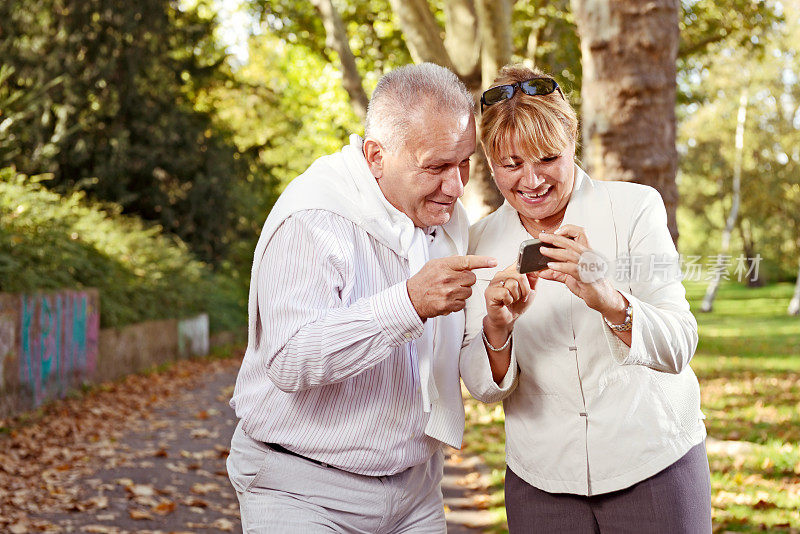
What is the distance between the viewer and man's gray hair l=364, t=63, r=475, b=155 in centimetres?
291

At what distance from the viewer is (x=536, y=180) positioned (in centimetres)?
295

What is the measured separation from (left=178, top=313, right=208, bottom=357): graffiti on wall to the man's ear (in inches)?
666

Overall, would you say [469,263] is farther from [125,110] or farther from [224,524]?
[125,110]

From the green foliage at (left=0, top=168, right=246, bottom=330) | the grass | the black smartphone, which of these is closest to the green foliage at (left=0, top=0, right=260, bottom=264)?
the green foliage at (left=0, top=168, right=246, bottom=330)

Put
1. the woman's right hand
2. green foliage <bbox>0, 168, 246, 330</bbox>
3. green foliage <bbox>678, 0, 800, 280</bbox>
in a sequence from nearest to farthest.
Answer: the woman's right hand → green foliage <bbox>0, 168, 246, 330</bbox> → green foliage <bbox>678, 0, 800, 280</bbox>

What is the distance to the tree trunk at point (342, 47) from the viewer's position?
14.2 m

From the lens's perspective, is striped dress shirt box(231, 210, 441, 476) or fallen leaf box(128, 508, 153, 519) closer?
striped dress shirt box(231, 210, 441, 476)

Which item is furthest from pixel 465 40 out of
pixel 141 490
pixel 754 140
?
pixel 754 140

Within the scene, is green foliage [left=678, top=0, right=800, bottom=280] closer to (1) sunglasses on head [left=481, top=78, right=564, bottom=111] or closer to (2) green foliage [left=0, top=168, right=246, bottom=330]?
(2) green foliage [left=0, top=168, right=246, bottom=330]

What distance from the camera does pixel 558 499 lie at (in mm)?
2980

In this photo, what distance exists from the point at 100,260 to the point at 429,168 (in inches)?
505

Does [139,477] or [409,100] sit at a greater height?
[409,100]

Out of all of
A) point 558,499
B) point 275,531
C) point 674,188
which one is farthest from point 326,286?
point 674,188

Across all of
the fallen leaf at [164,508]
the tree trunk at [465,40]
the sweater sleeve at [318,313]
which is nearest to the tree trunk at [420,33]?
the tree trunk at [465,40]
